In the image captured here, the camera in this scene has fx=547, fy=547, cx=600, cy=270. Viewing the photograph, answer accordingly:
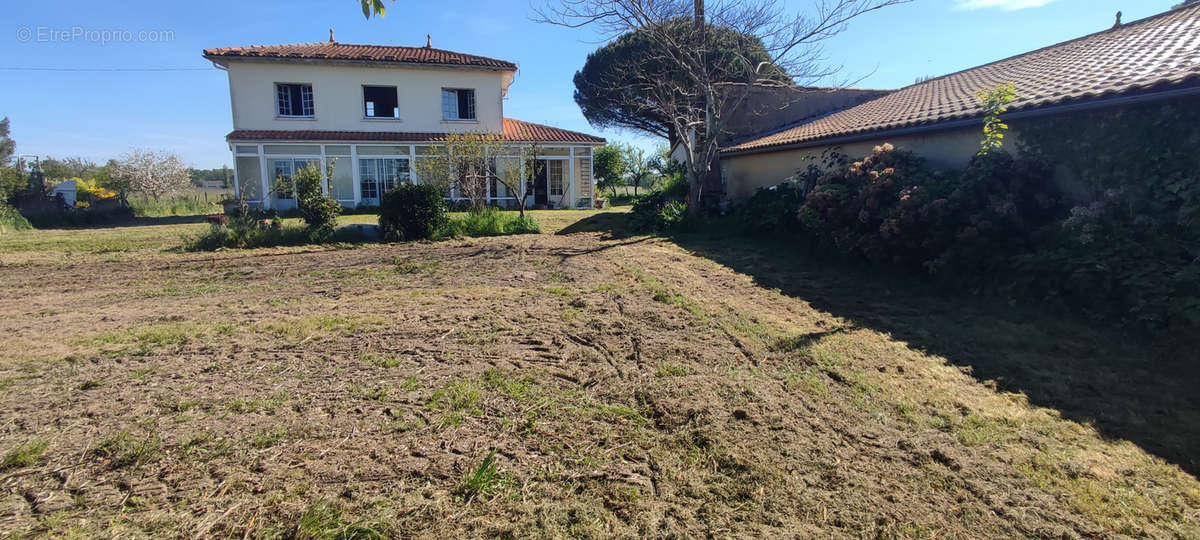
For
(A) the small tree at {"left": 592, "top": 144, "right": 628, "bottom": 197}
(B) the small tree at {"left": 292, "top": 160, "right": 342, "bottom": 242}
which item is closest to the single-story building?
(B) the small tree at {"left": 292, "top": 160, "right": 342, "bottom": 242}

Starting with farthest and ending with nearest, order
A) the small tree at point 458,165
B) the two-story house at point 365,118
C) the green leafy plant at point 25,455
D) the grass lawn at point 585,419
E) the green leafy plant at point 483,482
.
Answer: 1. the two-story house at point 365,118
2. the small tree at point 458,165
3. the green leafy plant at point 25,455
4. the green leafy plant at point 483,482
5. the grass lawn at point 585,419

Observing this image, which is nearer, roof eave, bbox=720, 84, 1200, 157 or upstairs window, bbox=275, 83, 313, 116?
roof eave, bbox=720, 84, 1200, 157

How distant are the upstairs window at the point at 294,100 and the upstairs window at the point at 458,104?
15.9 feet

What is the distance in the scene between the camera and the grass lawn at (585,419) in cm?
241

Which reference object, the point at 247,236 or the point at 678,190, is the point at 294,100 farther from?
the point at 678,190

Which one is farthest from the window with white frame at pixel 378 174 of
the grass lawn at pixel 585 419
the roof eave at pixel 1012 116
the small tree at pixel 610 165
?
the grass lawn at pixel 585 419

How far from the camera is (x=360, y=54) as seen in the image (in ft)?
67.8

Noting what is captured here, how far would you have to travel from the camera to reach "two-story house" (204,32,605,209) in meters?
19.4

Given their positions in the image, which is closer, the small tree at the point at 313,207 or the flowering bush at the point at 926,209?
the flowering bush at the point at 926,209

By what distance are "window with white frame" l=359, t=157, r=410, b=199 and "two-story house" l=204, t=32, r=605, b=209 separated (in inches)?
1.5

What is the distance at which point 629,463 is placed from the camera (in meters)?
2.82

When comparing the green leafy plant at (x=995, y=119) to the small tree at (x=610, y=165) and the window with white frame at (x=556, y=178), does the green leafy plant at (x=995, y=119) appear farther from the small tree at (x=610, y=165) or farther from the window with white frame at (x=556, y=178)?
the small tree at (x=610, y=165)

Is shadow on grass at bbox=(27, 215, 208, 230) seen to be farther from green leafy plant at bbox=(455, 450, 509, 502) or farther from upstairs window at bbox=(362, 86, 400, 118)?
green leafy plant at bbox=(455, 450, 509, 502)

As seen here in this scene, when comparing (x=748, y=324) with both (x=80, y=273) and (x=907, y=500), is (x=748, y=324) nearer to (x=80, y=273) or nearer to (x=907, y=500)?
(x=907, y=500)
